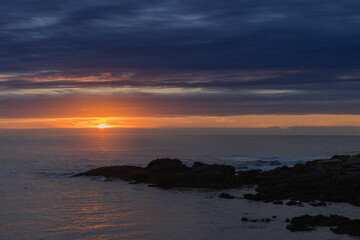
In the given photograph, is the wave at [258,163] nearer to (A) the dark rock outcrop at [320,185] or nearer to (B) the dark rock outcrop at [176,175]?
(B) the dark rock outcrop at [176,175]

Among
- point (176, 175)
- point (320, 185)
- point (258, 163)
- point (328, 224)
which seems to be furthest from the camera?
point (258, 163)

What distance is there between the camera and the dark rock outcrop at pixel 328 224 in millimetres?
25203

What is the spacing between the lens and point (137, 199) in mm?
38781

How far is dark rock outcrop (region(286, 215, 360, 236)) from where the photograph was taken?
25.2 meters

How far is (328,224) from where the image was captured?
27.0 m

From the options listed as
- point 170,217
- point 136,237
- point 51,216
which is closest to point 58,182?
point 51,216

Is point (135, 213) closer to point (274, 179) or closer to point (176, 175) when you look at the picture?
point (176, 175)

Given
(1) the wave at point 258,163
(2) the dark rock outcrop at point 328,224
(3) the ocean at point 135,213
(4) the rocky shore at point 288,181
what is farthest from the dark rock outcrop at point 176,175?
(1) the wave at point 258,163

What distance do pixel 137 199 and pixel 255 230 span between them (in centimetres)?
1524

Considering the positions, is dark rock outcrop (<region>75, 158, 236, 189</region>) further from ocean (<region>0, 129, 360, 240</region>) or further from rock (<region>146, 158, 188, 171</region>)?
ocean (<region>0, 129, 360, 240</region>)

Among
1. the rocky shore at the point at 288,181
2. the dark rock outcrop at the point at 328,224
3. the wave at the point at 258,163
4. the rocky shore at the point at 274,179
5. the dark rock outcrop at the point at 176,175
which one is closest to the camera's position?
the dark rock outcrop at the point at 328,224

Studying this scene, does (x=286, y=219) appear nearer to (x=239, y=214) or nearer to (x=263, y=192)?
(x=239, y=214)

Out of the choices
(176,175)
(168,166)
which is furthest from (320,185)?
(168,166)

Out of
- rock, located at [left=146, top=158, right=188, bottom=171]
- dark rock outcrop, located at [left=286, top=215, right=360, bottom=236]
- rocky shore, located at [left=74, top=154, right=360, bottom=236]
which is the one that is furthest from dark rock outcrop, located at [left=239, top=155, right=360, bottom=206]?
rock, located at [left=146, top=158, right=188, bottom=171]
